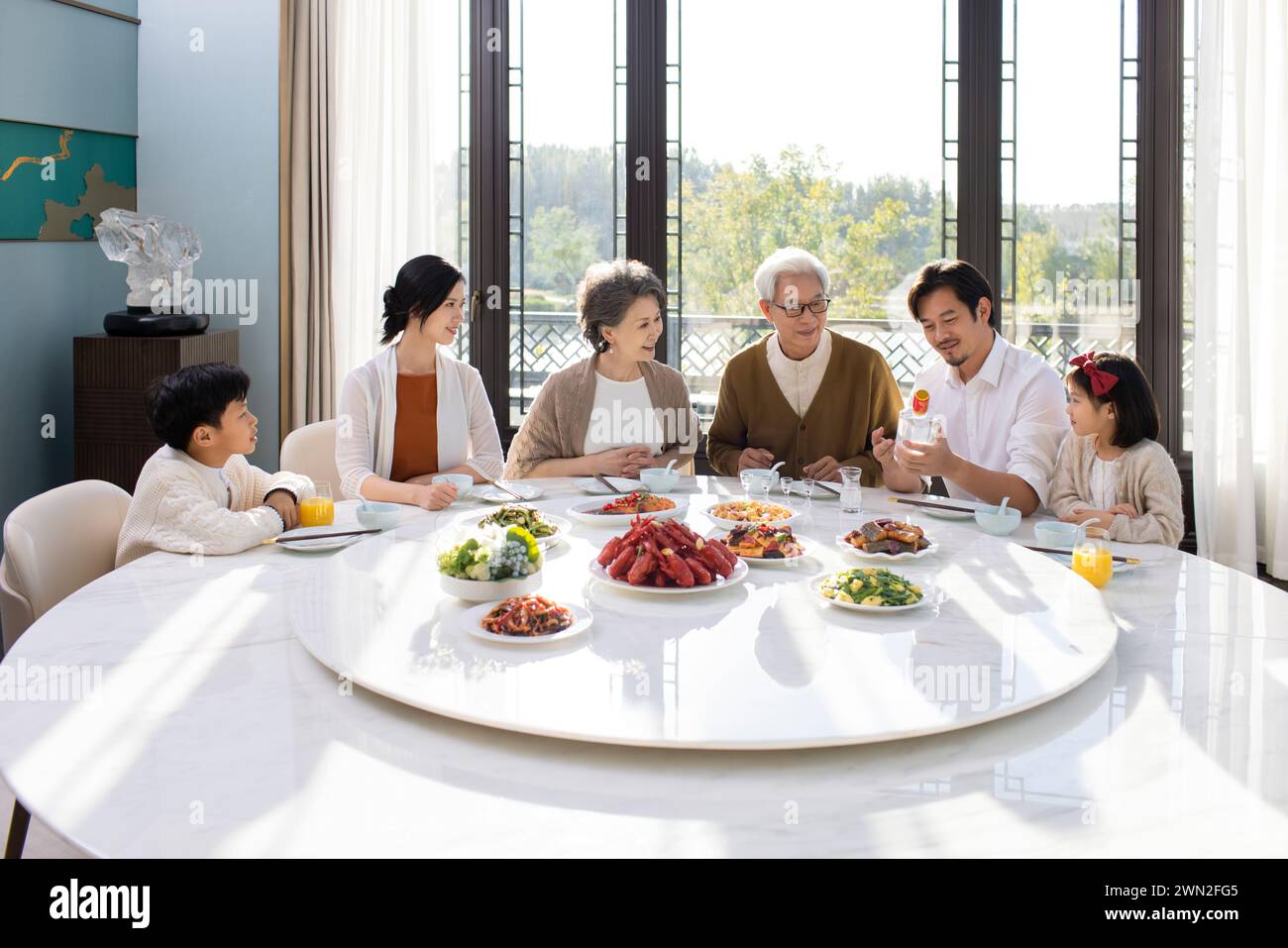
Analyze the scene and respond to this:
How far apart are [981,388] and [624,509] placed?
1190mm

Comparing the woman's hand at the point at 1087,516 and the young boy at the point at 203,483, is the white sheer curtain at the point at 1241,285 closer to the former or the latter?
the woman's hand at the point at 1087,516

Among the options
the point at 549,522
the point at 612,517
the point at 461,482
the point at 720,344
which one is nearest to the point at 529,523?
the point at 549,522

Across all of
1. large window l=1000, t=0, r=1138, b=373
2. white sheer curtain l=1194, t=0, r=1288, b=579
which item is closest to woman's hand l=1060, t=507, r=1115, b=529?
white sheer curtain l=1194, t=0, r=1288, b=579

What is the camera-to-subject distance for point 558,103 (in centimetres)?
506

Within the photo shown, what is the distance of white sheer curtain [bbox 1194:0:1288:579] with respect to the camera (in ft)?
14.2

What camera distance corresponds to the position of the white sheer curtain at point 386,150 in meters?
5.02

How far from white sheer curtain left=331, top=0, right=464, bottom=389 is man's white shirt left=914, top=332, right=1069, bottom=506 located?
2.66m

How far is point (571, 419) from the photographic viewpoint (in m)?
3.46

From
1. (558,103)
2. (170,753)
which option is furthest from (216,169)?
(170,753)

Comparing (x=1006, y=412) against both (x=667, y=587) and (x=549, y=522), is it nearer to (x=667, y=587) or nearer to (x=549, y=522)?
(x=549, y=522)

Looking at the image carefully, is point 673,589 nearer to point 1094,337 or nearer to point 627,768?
point 627,768

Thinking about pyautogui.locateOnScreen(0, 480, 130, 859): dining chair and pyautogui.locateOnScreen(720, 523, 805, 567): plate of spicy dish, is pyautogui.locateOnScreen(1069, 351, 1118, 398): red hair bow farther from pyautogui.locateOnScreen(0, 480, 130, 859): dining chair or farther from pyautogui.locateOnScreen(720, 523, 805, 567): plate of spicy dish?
pyautogui.locateOnScreen(0, 480, 130, 859): dining chair

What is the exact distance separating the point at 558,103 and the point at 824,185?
48.3 inches

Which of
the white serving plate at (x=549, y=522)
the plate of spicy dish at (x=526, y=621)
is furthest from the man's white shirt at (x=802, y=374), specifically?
the plate of spicy dish at (x=526, y=621)
